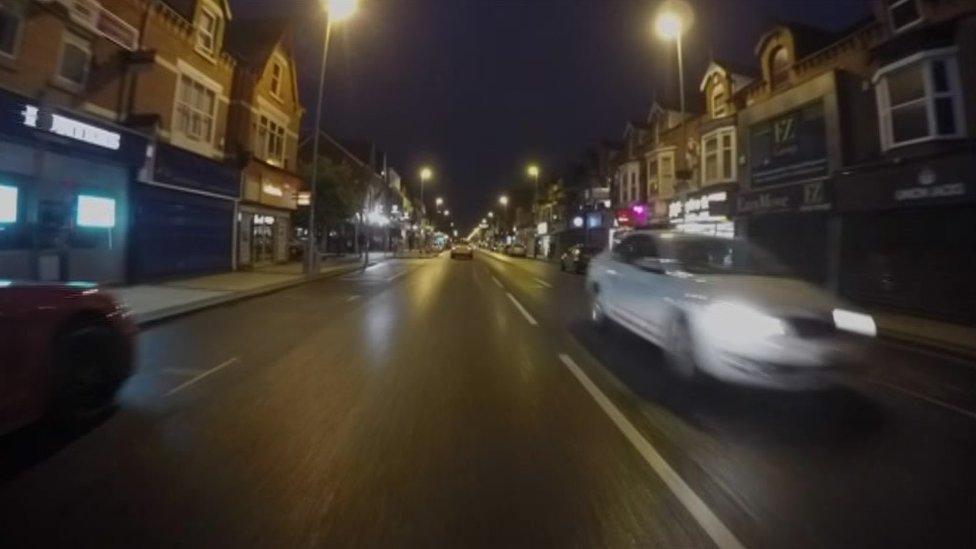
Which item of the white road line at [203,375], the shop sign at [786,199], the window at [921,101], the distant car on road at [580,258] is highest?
the window at [921,101]

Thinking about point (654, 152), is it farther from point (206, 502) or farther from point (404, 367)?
point (206, 502)

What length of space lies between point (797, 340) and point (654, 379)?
6.15 feet

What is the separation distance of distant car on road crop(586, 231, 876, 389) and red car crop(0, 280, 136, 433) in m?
5.79

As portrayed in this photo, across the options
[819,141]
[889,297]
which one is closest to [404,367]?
[889,297]

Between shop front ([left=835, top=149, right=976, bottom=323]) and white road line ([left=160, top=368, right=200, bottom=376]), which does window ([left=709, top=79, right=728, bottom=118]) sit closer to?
shop front ([left=835, top=149, right=976, bottom=323])

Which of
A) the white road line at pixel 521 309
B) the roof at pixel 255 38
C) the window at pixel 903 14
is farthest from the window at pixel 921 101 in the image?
the roof at pixel 255 38

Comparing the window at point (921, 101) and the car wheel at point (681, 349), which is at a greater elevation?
the window at point (921, 101)

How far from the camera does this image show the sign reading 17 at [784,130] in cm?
2338

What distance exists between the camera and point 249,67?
2934cm

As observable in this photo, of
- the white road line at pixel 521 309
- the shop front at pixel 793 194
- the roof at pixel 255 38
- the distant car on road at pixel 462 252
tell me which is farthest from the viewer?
the distant car on road at pixel 462 252

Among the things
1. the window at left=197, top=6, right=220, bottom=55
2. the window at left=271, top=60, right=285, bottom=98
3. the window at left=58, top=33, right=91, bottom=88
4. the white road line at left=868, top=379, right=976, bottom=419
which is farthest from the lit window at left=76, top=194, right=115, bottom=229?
the white road line at left=868, top=379, right=976, bottom=419

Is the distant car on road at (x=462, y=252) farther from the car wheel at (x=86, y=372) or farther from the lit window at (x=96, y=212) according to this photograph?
the car wheel at (x=86, y=372)

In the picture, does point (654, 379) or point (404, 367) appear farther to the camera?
point (404, 367)

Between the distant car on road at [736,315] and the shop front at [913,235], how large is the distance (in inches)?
369
